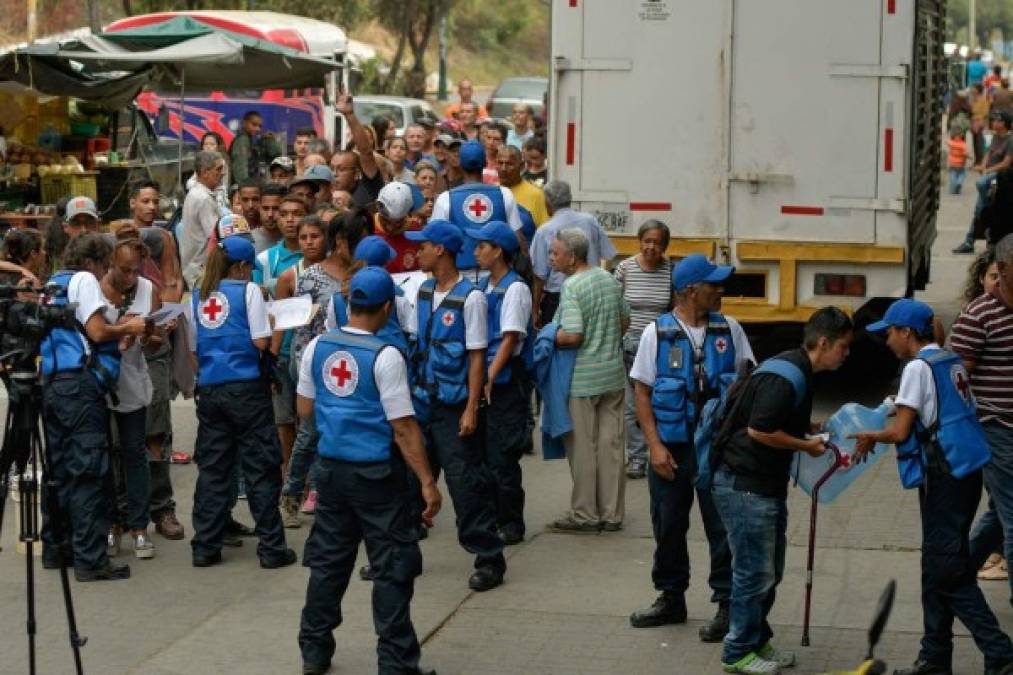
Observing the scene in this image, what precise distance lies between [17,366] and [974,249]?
18379 mm

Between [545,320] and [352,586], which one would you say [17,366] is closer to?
[352,586]

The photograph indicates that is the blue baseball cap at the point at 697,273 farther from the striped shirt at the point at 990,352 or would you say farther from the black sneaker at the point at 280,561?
the black sneaker at the point at 280,561

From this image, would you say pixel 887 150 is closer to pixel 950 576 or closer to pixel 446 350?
pixel 446 350

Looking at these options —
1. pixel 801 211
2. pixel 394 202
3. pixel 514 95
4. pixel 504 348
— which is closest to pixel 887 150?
pixel 801 211

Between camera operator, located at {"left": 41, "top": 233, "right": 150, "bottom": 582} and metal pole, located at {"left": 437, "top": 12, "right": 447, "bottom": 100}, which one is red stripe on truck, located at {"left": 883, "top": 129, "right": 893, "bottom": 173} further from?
metal pole, located at {"left": 437, "top": 12, "right": 447, "bottom": 100}

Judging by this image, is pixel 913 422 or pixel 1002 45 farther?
pixel 1002 45

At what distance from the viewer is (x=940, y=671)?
7172 mm

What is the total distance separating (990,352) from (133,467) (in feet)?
14.5

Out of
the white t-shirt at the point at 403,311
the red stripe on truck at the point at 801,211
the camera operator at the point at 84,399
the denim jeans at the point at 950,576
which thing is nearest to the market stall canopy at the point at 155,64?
the red stripe on truck at the point at 801,211

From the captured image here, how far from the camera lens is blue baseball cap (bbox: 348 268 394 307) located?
7.08 metres

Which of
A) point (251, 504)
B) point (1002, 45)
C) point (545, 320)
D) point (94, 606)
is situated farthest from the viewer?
point (1002, 45)

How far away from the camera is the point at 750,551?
7.12 m

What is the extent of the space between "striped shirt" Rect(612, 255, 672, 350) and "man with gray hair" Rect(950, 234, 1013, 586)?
3603 mm

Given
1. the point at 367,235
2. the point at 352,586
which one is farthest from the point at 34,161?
the point at 352,586
